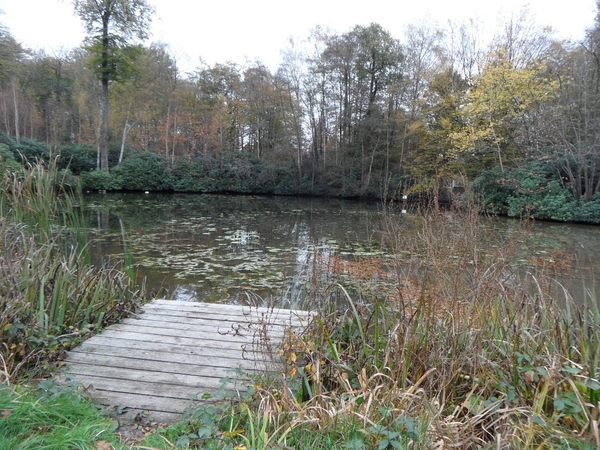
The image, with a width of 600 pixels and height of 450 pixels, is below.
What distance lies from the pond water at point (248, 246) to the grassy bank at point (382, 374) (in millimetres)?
513

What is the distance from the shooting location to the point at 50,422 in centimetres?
154

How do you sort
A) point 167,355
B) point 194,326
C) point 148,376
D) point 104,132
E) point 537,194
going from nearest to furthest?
point 148,376 < point 167,355 < point 194,326 < point 537,194 < point 104,132

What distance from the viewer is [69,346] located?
2.42 metres

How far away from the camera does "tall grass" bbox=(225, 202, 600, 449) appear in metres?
1.47

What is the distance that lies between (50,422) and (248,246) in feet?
22.9

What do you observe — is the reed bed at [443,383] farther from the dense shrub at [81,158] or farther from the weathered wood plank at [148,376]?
the dense shrub at [81,158]

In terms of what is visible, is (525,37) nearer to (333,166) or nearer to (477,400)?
(333,166)

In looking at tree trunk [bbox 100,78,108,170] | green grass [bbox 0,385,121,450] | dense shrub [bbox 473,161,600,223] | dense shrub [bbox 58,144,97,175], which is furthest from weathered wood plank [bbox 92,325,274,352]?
dense shrub [bbox 58,144,97,175]

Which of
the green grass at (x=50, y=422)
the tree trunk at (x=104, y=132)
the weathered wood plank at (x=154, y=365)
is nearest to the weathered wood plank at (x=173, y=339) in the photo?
the weathered wood plank at (x=154, y=365)

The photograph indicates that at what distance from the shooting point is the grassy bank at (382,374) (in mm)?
1477

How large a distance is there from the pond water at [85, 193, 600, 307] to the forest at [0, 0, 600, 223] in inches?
211

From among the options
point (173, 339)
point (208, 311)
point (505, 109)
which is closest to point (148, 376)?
point (173, 339)

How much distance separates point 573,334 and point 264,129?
24792 millimetres

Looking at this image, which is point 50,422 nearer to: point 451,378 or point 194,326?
point 194,326
